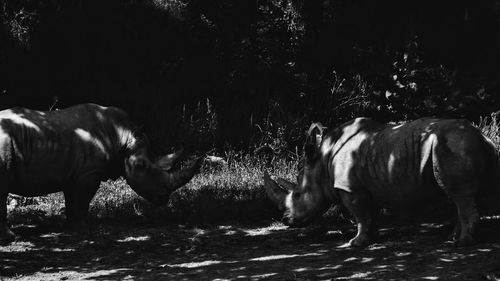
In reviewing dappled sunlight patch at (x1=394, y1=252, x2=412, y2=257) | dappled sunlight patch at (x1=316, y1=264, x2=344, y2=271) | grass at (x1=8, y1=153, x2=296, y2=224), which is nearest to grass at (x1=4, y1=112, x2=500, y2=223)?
grass at (x1=8, y1=153, x2=296, y2=224)

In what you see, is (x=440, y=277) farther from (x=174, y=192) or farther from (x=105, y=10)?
(x=105, y=10)

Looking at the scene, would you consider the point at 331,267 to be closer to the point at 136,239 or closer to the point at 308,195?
the point at 308,195

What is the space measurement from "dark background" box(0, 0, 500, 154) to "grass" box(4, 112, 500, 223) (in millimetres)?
1020

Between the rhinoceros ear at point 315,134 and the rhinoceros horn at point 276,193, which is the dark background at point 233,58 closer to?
the rhinoceros ear at point 315,134

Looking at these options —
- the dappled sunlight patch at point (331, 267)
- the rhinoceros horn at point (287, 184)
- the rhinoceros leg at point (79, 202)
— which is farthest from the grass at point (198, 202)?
the dappled sunlight patch at point (331, 267)

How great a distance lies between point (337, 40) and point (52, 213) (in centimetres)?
512

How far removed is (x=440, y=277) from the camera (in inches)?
277

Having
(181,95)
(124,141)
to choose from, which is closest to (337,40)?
(181,95)

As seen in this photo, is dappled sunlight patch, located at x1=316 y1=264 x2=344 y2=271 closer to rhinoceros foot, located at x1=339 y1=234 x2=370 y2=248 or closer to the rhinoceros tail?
rhinoceros foot, located at x1=339 y1=234 x2=370 y2=248

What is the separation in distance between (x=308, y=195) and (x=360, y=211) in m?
0.65

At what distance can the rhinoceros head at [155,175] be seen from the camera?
386 inches

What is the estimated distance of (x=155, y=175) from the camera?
989 centimetres

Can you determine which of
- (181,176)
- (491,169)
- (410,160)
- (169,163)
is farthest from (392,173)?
(169,163)

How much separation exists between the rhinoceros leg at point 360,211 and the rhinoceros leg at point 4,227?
3.16 m
